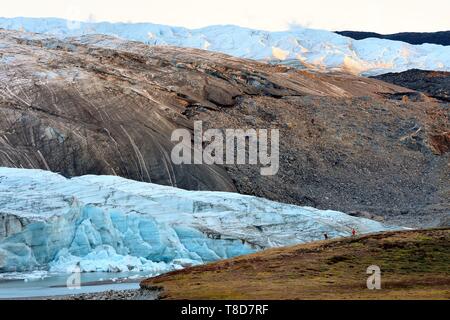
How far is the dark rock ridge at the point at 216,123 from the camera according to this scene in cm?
8488

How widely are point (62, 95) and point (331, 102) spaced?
35457 millimetres

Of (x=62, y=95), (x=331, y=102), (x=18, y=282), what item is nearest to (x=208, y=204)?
(x=18, y=282)

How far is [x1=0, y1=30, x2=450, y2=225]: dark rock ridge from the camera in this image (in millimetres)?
84875

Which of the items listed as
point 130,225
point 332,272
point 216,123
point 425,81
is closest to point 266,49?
point 425,81

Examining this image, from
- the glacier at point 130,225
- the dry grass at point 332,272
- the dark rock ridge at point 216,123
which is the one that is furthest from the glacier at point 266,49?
A: the dry grass at point 332,272

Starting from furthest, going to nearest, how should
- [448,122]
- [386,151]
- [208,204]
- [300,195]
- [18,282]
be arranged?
[448,122] → [386,151] → [300,195] → [208,204] → [18,282]


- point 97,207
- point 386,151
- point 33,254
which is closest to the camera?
point 33,254

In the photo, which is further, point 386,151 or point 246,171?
point 386,151

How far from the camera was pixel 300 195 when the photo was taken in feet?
292

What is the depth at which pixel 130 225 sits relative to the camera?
5556 centimetres

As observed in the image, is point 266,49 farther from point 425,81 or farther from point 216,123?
point 216,123

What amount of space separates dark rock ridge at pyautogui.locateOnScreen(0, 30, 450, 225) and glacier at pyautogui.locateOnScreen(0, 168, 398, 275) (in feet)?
69.7

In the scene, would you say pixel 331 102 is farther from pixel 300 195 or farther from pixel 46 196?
pixel 46 196

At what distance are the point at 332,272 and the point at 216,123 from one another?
216ft
